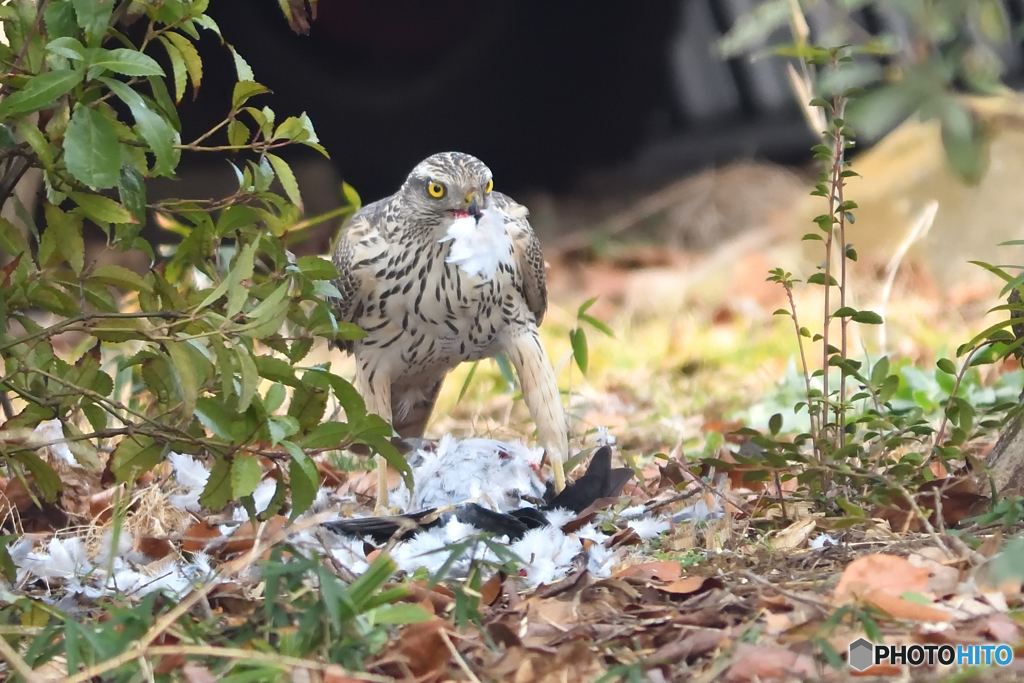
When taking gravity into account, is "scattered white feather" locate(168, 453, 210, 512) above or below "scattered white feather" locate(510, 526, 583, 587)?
above

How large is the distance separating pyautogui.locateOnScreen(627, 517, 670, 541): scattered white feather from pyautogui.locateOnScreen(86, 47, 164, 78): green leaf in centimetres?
147

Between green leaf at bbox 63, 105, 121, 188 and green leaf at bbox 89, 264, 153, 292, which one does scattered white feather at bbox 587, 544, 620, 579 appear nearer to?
green leaf at bbox 89, 264, 153, 292

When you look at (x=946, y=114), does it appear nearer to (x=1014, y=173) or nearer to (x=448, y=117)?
(x=1014, y=173)

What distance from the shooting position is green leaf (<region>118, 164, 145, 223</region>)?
2232 mm

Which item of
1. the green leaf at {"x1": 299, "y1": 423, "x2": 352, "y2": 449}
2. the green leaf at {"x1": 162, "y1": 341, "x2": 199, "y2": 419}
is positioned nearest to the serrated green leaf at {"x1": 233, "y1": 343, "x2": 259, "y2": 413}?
the green leaf at {"x1": 162, "y1": 341, "x2": 199, "y2": 419}

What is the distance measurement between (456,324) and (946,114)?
7.41ft

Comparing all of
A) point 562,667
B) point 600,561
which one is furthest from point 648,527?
point 562,667

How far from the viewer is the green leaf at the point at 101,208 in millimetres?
2248

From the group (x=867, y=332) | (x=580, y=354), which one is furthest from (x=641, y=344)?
(x=580, y=354)

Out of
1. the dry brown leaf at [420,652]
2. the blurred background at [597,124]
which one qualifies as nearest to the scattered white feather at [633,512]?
the dry brown leaf at [420,652]

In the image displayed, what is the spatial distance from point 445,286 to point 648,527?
1063 millimetres

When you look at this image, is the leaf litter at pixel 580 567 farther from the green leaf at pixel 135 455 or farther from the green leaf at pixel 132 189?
the green leaf at pixel 132 189

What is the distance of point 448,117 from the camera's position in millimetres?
10859

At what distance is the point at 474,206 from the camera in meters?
3.40
